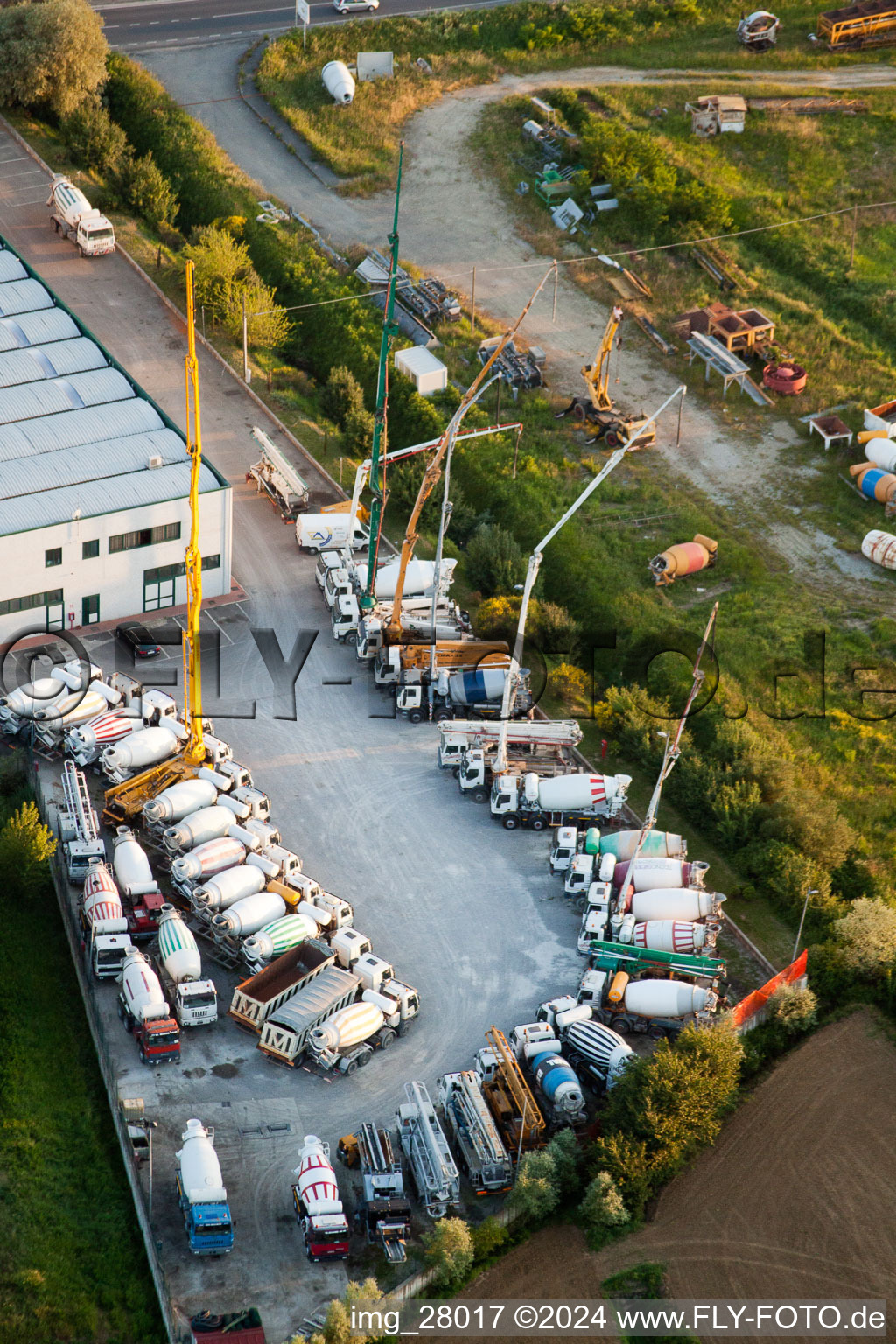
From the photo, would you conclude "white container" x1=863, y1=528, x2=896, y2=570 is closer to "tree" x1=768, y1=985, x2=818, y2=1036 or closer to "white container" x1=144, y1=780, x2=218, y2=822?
"tree" x1=768, y1=985, x2=818, y2=1036

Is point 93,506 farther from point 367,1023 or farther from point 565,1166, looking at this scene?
point 565,1166

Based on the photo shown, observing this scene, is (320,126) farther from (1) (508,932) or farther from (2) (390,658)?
(1) (508,932)

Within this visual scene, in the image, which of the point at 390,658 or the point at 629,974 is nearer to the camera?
the point at 629,974

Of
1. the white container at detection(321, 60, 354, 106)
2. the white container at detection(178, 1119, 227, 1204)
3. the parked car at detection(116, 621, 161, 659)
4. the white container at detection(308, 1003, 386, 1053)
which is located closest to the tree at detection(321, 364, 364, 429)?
the parked car at detection(116, 621, 161, 659)

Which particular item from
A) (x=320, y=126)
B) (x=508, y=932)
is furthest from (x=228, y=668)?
(x=320, y=126)

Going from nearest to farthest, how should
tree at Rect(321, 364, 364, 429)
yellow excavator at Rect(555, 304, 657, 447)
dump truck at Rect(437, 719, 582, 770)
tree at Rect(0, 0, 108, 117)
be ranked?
dump truck at Rect(437, 719, 582, 770) → yellow excavator at Rect(555, 304, 657, 447) → tree at Rect(321, 364, 364, 429) → tree at Rect(0, 0, 108, 117)

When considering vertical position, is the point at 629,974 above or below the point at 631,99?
below

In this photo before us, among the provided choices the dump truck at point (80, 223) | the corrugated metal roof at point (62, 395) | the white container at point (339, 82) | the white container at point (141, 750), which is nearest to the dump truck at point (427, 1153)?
the white container at point (141, 750)
